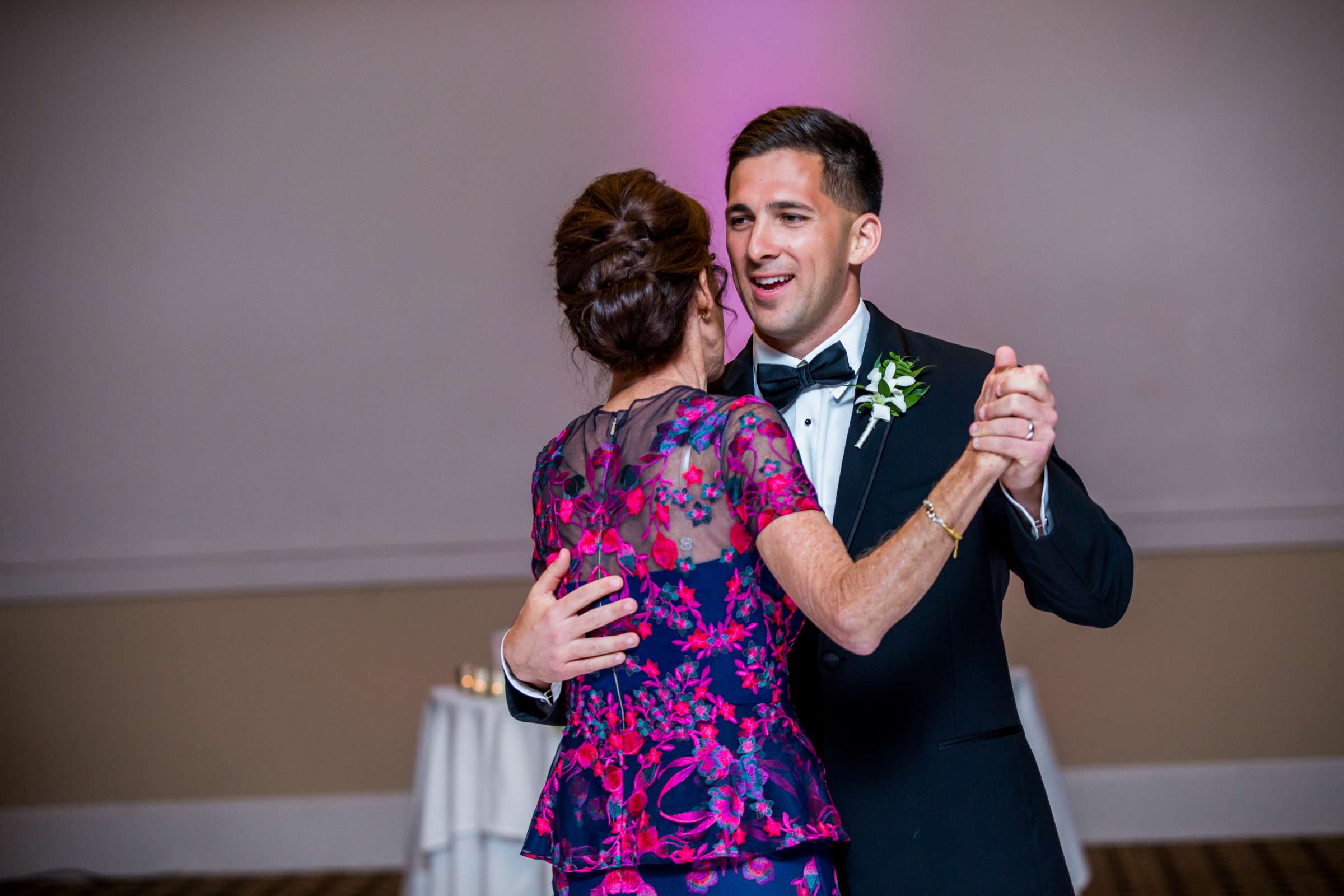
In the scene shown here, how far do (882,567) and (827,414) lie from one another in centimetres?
68

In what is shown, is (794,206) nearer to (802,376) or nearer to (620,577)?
(802,376)

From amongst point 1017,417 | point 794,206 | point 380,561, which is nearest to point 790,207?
point 794,206

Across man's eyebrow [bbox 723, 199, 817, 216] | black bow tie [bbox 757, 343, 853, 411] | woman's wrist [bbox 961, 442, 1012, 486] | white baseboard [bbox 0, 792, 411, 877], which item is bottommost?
white baseboard [bbox 0, 792, 411, 877]

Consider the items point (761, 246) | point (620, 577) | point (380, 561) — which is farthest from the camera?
point (380, 561)

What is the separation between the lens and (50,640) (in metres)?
5.54

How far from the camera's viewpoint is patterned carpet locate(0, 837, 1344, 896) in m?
4.54

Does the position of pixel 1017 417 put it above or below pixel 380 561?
above

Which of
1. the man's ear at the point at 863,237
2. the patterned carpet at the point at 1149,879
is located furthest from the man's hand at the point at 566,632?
the patterned carpet at the point at 1149,879

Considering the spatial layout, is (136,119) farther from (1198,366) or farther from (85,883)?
(1198,366)

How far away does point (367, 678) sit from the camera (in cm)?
544

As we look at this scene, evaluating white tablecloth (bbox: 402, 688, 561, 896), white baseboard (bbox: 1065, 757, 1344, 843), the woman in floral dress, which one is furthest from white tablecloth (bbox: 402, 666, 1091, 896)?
the woman in floral dress

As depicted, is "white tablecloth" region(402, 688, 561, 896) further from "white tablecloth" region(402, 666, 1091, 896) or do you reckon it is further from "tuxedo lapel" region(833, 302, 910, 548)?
"tuxedo lapel" region(833, 302, 910, 548)

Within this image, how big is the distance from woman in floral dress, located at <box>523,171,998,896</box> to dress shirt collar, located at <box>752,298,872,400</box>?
349 millimetres

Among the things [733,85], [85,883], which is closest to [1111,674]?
[733,85]
